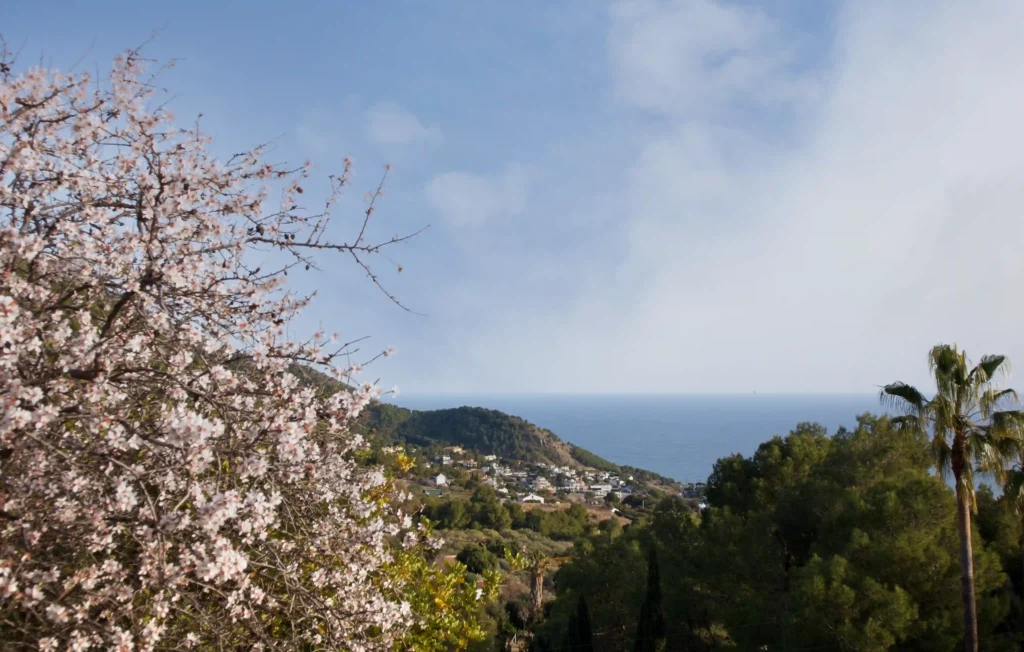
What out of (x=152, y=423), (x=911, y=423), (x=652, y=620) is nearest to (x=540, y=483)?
(x=652, y=620)

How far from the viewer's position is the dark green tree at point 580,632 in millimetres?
13180

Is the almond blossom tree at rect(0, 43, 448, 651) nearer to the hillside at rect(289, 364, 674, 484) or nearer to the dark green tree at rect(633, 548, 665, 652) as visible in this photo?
the dark green tree at rect(633, 548, 665, 652)

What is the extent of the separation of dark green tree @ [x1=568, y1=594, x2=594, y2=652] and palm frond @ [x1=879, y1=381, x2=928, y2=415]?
28.3 ft

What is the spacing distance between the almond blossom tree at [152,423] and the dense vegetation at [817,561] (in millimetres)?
7624

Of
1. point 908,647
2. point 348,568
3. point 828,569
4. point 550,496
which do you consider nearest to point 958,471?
point 828,569

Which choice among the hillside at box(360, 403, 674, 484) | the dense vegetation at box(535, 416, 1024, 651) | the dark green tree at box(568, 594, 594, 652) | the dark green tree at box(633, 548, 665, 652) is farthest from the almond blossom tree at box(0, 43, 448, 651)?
the hillside at box(360, 403, 674, 484)

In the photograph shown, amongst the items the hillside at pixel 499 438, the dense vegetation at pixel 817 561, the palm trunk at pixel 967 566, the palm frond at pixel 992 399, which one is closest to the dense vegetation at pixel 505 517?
the dense vegetation at pixel 817 561

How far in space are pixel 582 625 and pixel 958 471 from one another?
891 cm

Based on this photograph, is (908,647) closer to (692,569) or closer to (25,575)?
(692,569)

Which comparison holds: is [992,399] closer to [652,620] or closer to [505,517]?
[652,620]

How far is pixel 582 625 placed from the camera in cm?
1339

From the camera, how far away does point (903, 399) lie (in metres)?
7.41

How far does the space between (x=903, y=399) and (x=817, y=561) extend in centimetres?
289

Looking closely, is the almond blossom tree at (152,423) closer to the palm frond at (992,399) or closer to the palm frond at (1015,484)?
the palm frond at (992,399)
